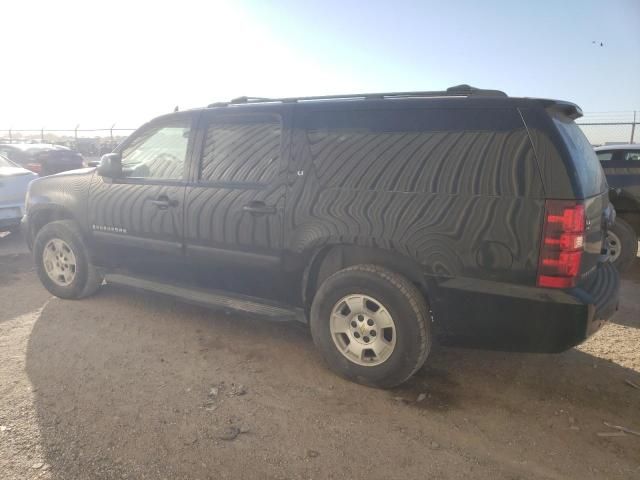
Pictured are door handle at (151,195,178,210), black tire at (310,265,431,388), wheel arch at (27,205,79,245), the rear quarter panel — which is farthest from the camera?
wheel arch at (27,205,79,245)

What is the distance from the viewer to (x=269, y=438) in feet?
8.34

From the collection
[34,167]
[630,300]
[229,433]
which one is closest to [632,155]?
[630,300]

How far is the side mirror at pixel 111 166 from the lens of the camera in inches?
163

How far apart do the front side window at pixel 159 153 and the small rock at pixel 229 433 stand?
211cm

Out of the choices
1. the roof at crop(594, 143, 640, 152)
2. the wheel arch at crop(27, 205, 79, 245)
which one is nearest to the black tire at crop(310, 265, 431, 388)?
the wheel arch at crop(27, 205, 79, 245)

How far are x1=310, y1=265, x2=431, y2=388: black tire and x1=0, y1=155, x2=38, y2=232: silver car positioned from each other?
6034mm


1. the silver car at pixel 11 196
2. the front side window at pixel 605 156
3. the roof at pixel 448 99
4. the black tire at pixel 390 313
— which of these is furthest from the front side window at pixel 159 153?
the front side window at pixel 605 156

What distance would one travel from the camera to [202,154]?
12.4 feet

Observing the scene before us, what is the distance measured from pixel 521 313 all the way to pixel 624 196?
15.6ft

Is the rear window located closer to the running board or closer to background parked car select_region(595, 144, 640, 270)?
the running board

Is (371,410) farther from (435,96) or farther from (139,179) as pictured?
(139,179)

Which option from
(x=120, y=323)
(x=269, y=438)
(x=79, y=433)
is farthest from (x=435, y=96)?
(x=120, y=323)

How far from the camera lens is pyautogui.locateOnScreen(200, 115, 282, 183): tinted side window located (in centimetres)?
341

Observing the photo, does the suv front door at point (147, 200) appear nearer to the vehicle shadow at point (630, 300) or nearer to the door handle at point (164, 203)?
the door handle at point (164, 203)
